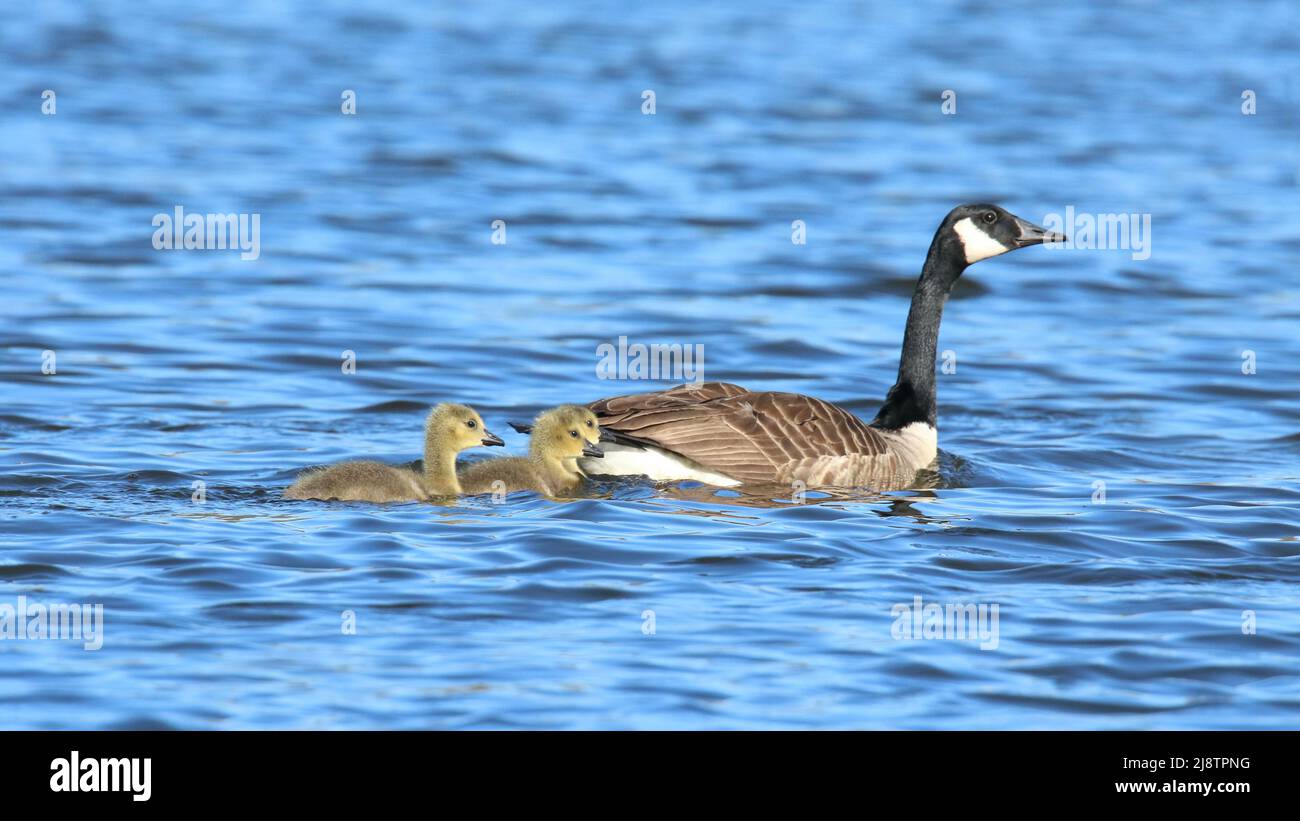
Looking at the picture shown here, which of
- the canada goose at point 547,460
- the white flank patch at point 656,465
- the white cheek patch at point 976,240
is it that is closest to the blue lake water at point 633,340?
the white flank patch at point 656,465

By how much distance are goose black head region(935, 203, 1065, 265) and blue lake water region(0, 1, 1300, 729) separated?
1489 millimetres

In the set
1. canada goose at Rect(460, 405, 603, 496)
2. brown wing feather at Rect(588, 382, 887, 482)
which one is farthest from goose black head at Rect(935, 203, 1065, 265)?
canada goose at Rect(460, 405, 603, 496)

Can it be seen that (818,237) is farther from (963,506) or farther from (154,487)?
(154,487)

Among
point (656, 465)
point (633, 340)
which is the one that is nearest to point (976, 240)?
point (656, 465)

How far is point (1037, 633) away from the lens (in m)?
8.16

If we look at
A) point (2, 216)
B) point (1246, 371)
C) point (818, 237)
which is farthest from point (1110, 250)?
point (2, 216)

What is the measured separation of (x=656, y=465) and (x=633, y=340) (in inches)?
198

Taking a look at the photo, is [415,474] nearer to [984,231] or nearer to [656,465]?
[656,465]

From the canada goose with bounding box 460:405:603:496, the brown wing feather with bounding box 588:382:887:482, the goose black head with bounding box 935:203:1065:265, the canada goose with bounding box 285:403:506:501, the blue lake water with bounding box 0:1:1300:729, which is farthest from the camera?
the goose black head with bounding box 935:203:1065:265

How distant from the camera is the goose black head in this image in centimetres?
1224

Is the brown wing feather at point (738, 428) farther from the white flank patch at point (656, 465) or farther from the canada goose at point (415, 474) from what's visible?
the canada goose at point (415, 474)

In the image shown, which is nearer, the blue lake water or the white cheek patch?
the blue lake water

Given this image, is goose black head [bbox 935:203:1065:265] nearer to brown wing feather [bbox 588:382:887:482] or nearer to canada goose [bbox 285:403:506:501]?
brown wing feather [bbox 588:382:887:482]

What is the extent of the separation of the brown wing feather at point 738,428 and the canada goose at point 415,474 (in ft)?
2.93
